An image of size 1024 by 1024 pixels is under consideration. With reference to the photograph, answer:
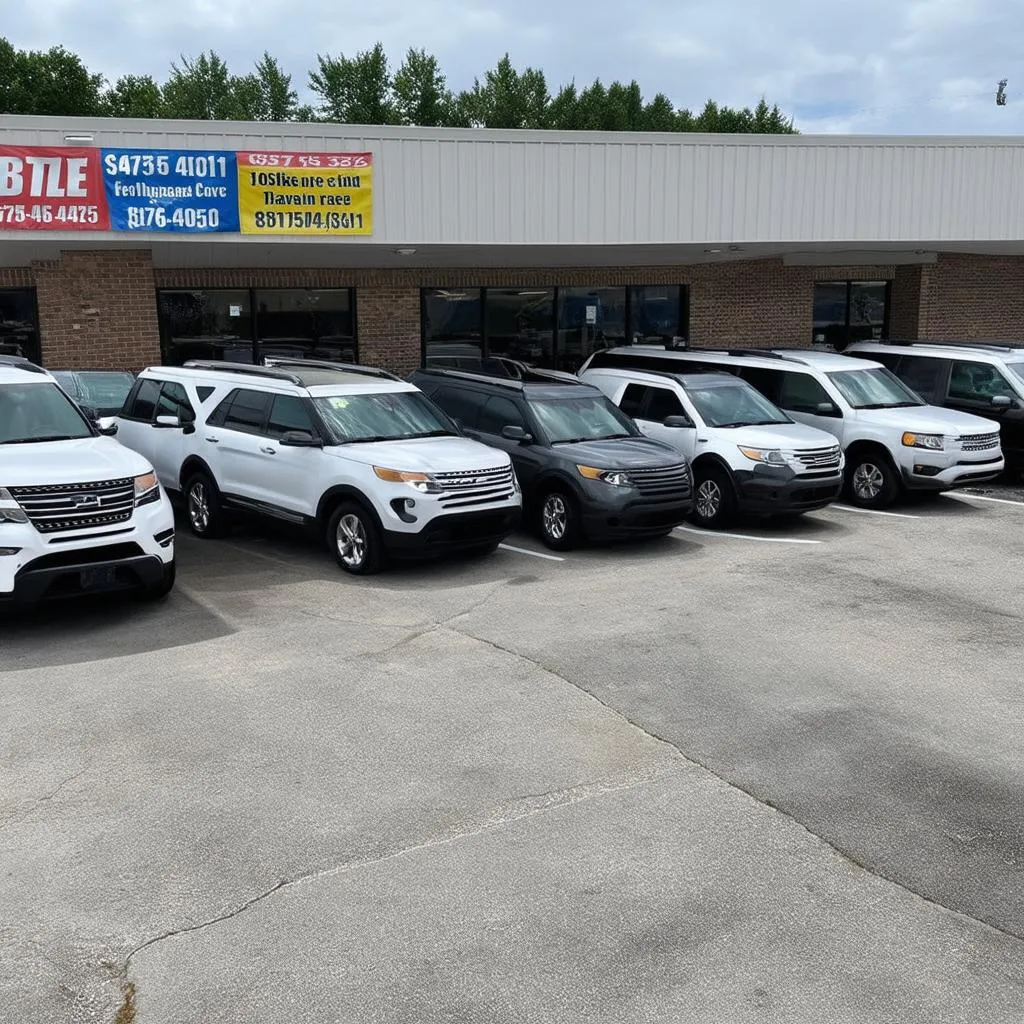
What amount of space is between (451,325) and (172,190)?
6755mm

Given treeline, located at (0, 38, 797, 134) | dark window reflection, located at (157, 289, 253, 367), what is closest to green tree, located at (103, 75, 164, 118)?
treeline, located at (0, 38, 797, 134)

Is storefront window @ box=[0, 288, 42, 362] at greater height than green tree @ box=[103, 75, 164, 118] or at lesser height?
lesser

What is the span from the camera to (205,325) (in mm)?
18547

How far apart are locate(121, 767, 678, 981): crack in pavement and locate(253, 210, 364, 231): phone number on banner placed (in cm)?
1056

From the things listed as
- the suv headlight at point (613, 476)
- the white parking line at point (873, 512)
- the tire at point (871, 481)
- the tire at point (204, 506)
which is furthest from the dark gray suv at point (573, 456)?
the tire at point (871, 481)

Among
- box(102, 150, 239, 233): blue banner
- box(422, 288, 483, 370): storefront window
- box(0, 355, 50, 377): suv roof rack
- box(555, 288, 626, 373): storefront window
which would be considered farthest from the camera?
box(555, 288, 626, 373): storefront window

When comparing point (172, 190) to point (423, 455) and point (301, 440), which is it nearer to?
point (301, 440)

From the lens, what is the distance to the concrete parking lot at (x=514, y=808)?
4.22 meters

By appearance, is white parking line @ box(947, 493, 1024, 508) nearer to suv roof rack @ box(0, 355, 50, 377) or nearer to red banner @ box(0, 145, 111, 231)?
suv roof rack @ box(0, 355, 50, 377)

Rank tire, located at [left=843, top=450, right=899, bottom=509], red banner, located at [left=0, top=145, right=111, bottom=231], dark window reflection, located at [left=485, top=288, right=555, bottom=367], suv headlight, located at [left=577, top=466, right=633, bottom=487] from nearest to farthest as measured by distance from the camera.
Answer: suv headlight, located at [left=577, top=466, right=633, bottom=487], red banner, located at [left=0, top=145, right=111, bottom=231], tire, located at [left=843, top=450, right=899, bottom=509], dark window reflection, located at [left=485, top=288, right=555, bottom=367]

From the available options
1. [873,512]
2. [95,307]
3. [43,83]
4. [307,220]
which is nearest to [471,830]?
[873,512]

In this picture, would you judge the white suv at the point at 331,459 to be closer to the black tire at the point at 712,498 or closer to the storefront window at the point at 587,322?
the black tire at the point at 712,498

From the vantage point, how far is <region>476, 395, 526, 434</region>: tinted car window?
503 inches

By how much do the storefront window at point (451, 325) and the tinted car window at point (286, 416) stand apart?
811 cm
